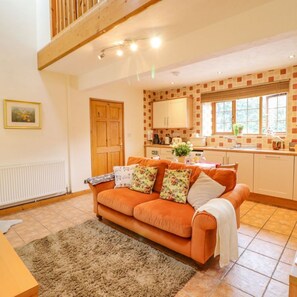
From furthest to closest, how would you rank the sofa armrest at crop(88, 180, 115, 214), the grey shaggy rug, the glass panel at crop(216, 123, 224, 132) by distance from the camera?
the glass panel at crop(216, 123, 224, 132), the sofa armrest at crop(88, 180, 115, 214), the grey shaggy rug

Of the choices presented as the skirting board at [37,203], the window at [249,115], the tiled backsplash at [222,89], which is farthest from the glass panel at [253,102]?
the skirting board at [37,203]

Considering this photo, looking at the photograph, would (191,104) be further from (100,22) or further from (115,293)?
(115,293)

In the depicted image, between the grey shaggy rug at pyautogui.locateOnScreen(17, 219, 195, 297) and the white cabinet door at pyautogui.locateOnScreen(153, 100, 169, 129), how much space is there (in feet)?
11.4

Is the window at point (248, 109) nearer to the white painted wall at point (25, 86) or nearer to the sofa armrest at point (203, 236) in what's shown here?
the sofa armrest at point (203, 236)

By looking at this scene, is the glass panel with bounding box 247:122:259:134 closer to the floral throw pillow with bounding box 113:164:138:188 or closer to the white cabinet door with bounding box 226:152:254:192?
the white cabinet door with bounding box 226:152:254:192

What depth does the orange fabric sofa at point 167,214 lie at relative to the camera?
188 cm

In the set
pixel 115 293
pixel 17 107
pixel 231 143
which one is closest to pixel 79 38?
pixel 17 107

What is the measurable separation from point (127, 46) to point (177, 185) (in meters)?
1.87

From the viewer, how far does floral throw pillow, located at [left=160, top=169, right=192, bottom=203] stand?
2.47m

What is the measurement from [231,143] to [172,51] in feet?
9.06

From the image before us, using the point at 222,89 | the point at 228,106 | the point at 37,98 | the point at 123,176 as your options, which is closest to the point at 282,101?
the point at 228,106

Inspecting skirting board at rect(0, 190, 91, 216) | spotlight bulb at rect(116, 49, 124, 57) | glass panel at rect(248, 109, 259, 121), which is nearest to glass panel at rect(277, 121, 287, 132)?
glass panel at rect(248, 109, 259, 121)

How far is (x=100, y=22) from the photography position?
2.25m

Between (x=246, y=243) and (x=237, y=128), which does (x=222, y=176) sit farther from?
(x=237, y=128)
